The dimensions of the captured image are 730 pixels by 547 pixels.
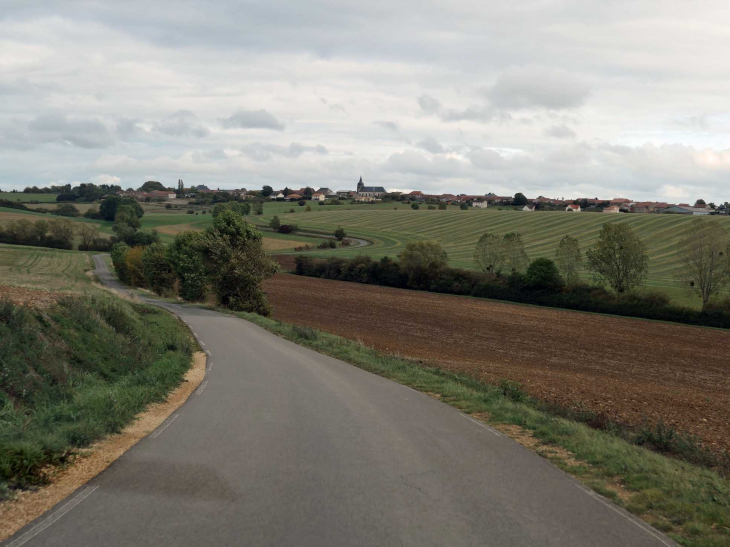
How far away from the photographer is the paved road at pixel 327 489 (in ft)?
19.1

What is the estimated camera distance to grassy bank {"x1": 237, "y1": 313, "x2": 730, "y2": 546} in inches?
263

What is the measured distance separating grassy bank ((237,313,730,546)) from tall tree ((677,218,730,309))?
43.4 metres

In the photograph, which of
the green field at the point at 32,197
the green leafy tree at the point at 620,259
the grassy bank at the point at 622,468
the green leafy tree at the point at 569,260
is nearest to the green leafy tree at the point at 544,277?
the green leafy tree at the point at 569,260

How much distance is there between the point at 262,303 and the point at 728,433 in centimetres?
3400

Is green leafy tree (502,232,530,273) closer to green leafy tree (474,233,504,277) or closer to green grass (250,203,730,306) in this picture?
green leafy tree (474,233,504,277)

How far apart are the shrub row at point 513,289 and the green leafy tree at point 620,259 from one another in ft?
7.86

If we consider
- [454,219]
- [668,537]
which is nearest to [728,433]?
[668,537]

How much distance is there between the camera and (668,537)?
622 cm

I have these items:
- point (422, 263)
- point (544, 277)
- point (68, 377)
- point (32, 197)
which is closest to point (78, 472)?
point (68, 377)

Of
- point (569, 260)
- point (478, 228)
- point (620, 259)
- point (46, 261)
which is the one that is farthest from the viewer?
point (478, 228)

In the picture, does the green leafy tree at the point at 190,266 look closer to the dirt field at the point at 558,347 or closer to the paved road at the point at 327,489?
the dirt field at the point at 558,347

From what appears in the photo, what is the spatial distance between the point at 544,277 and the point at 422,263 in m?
15.7

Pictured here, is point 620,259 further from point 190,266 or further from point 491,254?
point 190,266

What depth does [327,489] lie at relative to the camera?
23.1 ft
